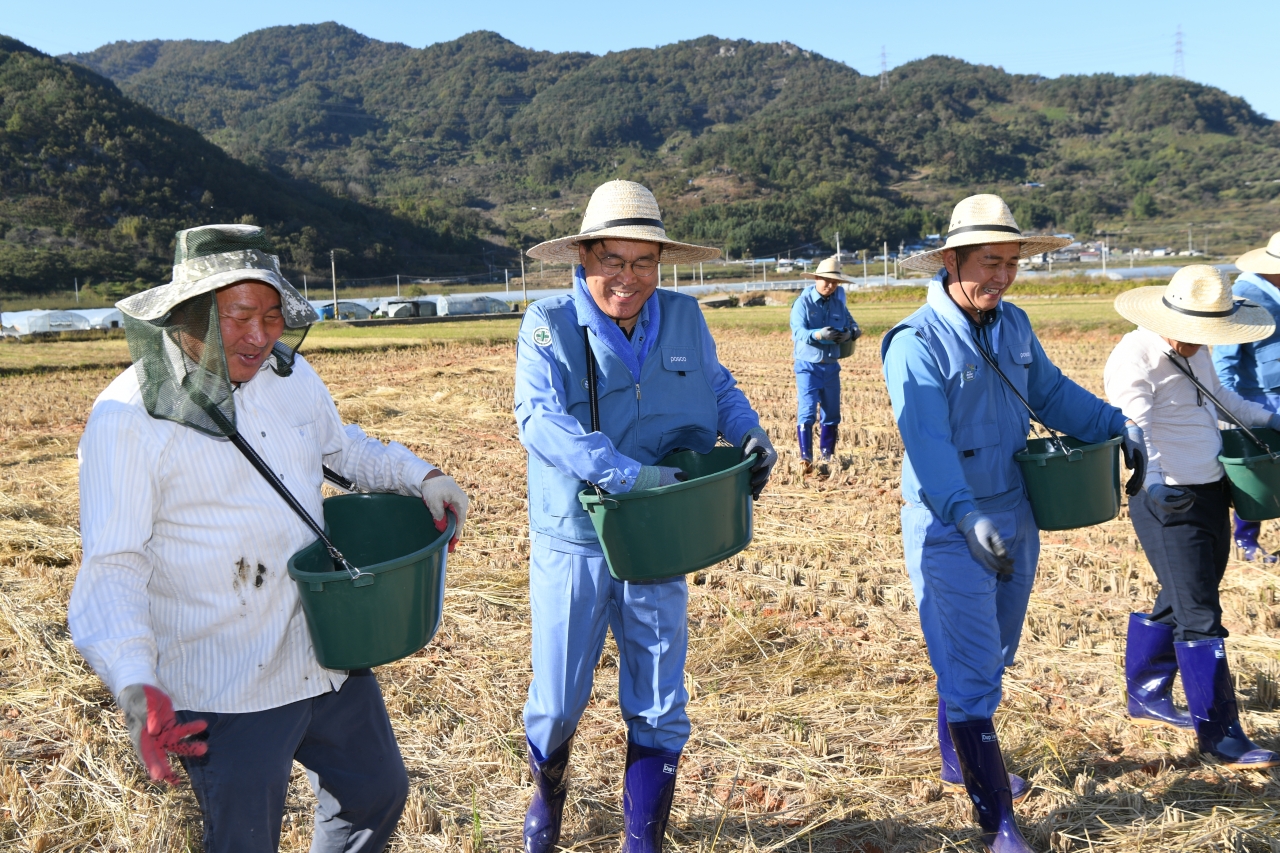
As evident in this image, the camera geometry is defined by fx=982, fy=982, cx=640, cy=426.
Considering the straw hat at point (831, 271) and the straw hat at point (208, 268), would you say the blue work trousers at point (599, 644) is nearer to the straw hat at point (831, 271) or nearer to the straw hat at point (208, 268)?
the straw hat at point (208, 268)

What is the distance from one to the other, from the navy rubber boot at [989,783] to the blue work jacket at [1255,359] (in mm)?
3141

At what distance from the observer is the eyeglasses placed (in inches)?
116

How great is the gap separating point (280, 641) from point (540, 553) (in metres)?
0.89

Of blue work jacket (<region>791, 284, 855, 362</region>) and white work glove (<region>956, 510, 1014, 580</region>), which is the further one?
blue work jacket (<region>791, 284, 855, 362</region>)

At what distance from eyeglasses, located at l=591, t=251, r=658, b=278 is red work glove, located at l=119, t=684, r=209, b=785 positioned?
1670 millimetres

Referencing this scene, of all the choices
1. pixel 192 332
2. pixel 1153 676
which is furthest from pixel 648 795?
pixel 1153 676

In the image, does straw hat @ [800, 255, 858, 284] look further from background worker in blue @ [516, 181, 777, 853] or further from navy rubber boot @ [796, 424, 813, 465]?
background worker in blue @ [516, 181, 777, 853]

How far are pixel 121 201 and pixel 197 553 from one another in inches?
3456

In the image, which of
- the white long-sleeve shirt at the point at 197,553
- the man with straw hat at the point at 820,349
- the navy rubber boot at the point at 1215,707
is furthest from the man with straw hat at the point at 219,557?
the man with straw hat at the point at 820,349

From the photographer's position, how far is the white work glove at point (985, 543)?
2.79 m

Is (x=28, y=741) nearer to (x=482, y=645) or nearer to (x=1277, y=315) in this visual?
(x=482, y=645)

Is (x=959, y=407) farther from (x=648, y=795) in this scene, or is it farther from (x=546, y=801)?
(x=546, y=801)

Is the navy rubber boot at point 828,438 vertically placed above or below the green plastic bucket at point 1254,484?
below

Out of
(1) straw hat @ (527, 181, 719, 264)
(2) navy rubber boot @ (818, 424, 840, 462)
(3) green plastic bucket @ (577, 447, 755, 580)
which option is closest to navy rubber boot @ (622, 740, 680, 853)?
(3) green plastic bucket @ (577, 447, 755, 580)
